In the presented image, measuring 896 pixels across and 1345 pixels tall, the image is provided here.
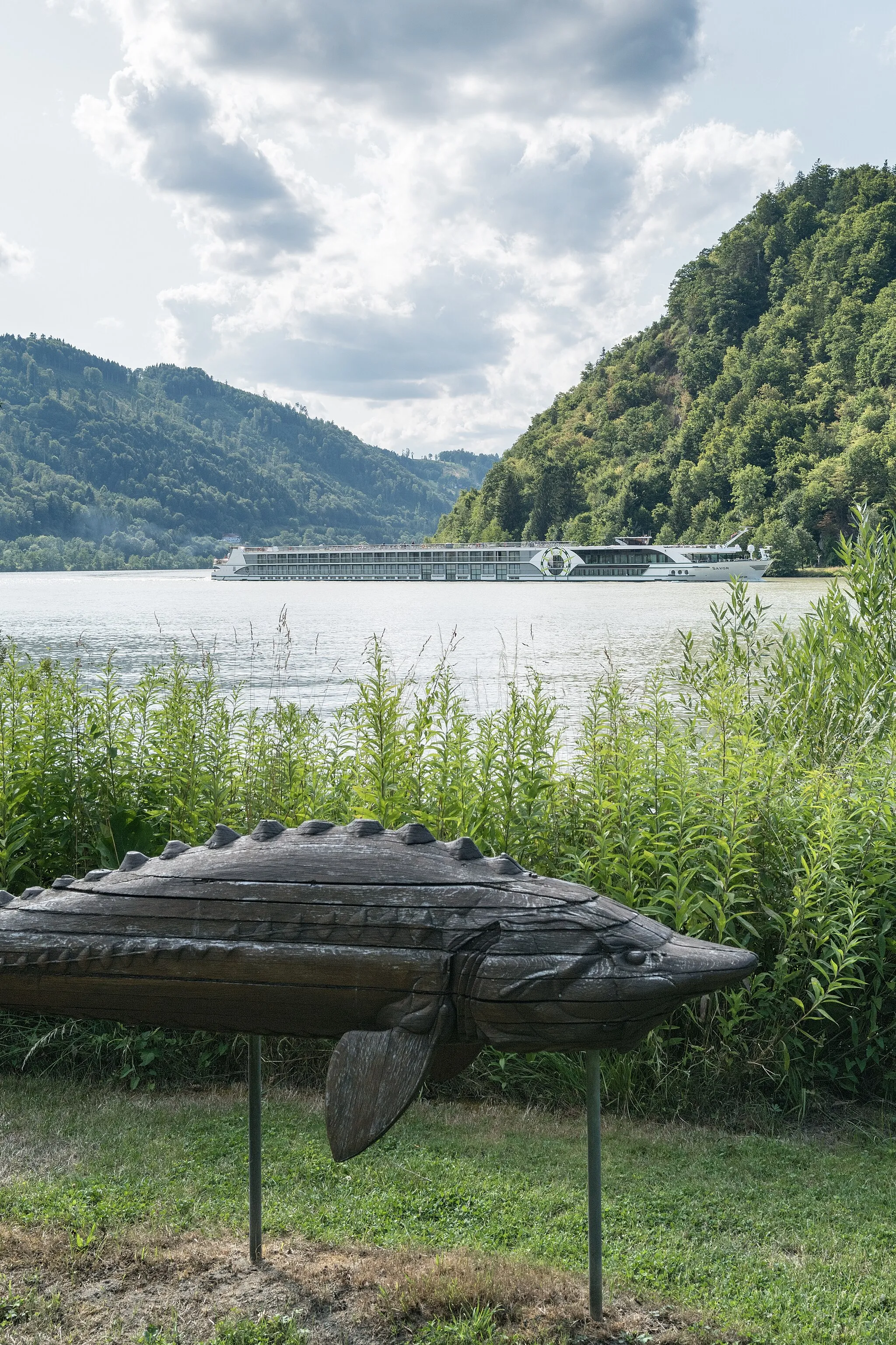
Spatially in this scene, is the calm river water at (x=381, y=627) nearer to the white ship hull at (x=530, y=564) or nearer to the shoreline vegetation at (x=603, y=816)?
the shoreline vegetation at (x=603, y=816)

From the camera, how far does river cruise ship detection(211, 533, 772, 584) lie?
70.8m

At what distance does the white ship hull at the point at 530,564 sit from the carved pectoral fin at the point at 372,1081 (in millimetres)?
69179

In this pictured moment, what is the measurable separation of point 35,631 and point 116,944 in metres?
39.6

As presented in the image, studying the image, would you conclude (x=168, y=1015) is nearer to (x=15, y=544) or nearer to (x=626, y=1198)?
(x=626, y=1198)

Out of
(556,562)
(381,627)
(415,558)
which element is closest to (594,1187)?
(381,627)

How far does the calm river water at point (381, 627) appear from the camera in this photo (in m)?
16.2

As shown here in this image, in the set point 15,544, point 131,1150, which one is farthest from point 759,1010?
point 15,544

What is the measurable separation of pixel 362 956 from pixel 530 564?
242 ft

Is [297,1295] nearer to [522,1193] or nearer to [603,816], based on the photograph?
[522,1193]

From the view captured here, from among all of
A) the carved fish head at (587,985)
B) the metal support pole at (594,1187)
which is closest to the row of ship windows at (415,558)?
the metal support pole at (594,1187)

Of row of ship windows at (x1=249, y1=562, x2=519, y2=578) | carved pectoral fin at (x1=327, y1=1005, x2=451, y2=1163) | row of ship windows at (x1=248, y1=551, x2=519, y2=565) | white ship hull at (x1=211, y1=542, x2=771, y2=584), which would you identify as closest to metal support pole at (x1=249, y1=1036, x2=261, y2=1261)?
carved pectoral fin at (x1=327, y1=1005, x2=451, y2=1163)

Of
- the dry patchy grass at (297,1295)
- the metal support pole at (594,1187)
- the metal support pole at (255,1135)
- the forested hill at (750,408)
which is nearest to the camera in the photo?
the metal support pole at (594,1187)

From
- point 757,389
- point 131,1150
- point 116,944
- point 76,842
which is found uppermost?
point 757,389

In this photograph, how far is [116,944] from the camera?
241 cm
